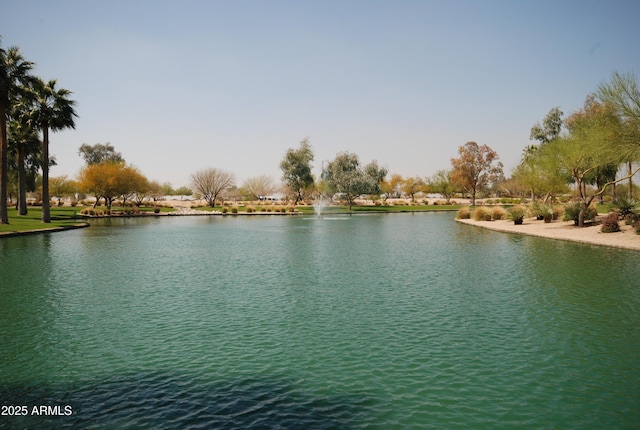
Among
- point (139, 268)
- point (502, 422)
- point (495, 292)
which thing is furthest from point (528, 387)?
point (139, 268)

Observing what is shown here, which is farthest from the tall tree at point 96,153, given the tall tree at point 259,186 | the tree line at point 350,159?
the tall tree at point 259,186

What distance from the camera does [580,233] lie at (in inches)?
1305

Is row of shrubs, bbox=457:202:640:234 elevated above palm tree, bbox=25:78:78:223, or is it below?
below

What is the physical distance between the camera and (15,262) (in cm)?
2230

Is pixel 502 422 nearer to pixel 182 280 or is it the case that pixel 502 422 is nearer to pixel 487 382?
pixel 487 382

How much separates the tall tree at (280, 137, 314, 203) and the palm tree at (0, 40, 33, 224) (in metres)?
58.4

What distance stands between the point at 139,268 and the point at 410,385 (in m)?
16.3

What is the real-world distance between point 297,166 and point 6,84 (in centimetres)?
6134

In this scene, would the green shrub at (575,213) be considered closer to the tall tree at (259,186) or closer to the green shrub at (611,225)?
the green shrub at (611,225)

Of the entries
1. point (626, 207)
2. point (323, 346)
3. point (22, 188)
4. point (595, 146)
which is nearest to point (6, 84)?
point (22, 188)

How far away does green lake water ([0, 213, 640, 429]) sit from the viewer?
7.06m

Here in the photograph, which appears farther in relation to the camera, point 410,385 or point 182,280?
point 182,280

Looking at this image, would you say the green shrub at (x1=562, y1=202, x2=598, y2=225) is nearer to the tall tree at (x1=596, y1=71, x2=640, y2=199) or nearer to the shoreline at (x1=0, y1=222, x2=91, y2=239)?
the tall tree at (x1=596, y1=71, x2=640, y2=199)

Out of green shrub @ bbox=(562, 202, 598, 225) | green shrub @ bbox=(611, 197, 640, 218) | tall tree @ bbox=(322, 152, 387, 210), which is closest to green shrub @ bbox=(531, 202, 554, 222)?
green shrub @ bbox=(562, 202, 598, 225)
